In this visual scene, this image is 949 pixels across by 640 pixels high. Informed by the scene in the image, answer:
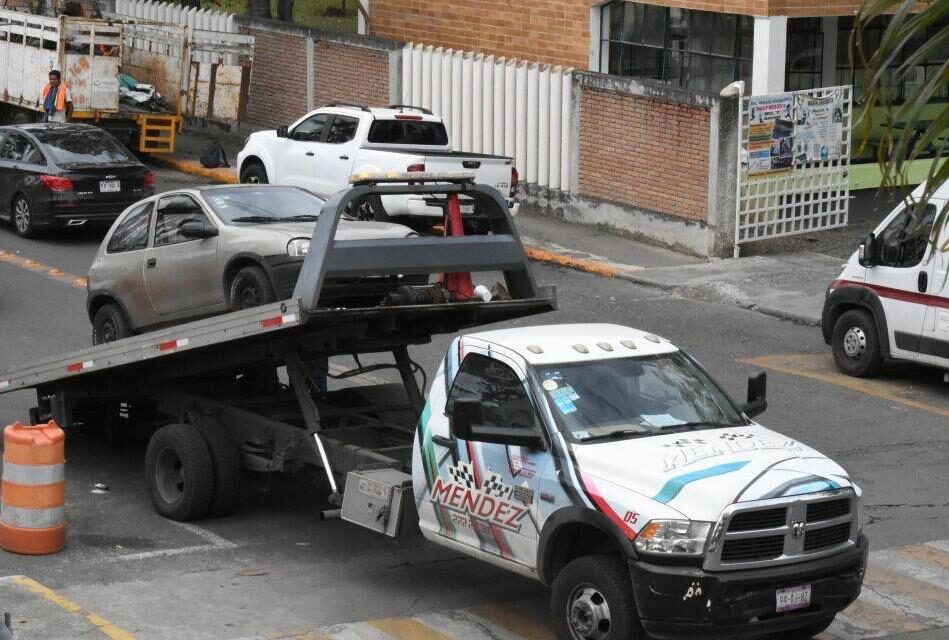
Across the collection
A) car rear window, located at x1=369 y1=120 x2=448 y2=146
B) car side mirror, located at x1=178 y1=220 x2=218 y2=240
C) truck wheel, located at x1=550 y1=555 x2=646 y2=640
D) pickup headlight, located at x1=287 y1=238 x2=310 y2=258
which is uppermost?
car rear window, located at x1=369 y1=120 x2=448 y2=146

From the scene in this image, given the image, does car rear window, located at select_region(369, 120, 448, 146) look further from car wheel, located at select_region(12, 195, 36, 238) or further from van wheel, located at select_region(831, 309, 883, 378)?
van wheel, located at select_region(831, 309, 883, 378)

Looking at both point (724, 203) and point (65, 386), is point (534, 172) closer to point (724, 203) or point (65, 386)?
point (724, 203)

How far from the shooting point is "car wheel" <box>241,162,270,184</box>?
961 inches

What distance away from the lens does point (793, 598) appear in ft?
27.8

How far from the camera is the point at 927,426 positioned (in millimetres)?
14633

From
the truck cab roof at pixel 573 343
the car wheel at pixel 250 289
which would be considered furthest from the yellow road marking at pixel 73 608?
the car wheel at pixel 250 289

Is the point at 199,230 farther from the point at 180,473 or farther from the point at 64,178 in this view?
the point at 64,178

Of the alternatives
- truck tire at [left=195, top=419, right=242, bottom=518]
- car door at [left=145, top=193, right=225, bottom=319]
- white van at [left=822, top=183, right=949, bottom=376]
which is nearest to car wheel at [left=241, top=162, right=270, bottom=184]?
car door at [left=145, top=193, right=225, bottom=319]

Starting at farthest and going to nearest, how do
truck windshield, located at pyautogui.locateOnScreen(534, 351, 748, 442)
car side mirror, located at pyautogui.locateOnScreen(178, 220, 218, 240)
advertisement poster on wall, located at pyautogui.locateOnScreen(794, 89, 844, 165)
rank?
1. advertisement poster on wall, located at pyautogui.locateOnScreen(794, 89, 844, 165)
2. car side mirror, located at pyautogui.locateOnScreen(178, 220, 218, 240)
3. truck windshield, located at pyautogui.locateOnScreen(534, 351, 748, 442)

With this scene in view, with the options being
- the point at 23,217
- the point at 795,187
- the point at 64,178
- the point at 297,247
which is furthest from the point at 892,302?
the point at 23,217

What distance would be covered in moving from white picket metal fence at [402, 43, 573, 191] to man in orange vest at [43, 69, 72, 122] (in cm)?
594

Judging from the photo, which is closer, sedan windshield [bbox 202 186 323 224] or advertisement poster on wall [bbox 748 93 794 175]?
sedan windshield [bbox 202 186 323 224]

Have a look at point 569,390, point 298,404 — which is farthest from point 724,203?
point 569,390

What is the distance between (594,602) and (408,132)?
1476cm
